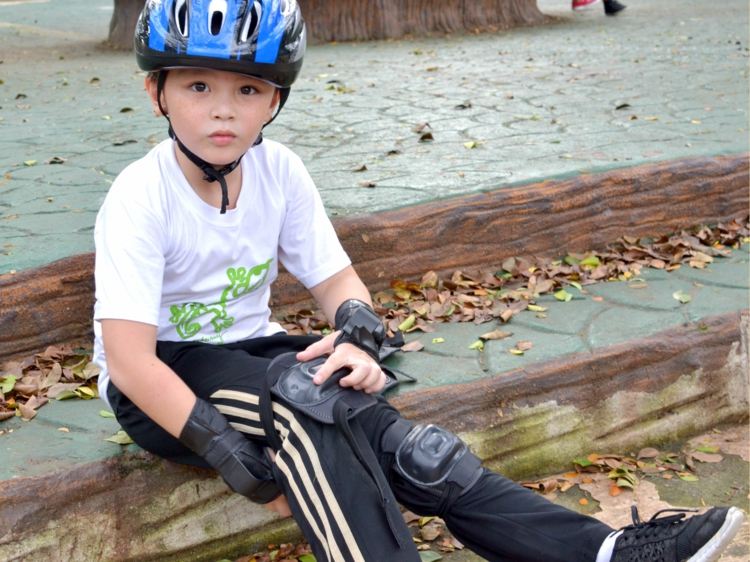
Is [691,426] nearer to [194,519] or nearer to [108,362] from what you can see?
[194,519]

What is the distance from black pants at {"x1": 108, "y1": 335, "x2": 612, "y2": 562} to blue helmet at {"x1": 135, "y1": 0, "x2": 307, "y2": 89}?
2.33 ft

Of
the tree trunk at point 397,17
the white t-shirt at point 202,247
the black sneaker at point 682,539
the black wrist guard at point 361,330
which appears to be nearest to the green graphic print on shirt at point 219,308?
the white t-shirt at point 202,247

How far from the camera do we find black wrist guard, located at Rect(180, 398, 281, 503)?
242cm

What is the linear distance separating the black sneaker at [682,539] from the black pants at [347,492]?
6 cm

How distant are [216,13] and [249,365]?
2.82ft

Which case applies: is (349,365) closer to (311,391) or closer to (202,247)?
(311,391)

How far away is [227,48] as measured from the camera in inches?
97.3

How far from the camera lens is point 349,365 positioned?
2.42m

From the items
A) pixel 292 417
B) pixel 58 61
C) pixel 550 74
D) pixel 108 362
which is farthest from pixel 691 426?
pixel 58 61

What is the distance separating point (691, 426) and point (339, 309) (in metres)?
1.56

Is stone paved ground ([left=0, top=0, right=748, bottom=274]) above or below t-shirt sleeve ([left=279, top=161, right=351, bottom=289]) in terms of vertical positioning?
below

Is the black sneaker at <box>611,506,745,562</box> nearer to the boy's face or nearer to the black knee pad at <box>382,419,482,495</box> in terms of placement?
the black knee pad at <box>382,419,482,495</box>

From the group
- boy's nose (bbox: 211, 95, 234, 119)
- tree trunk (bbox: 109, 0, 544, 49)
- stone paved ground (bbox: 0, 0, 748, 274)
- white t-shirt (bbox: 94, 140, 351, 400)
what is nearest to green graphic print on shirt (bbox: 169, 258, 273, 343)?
white t-shirt (bbox: 94, 140, 351, 400)

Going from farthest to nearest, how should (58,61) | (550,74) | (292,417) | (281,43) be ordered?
(58,61) < (550,74) < (281,43) < (292,417)
